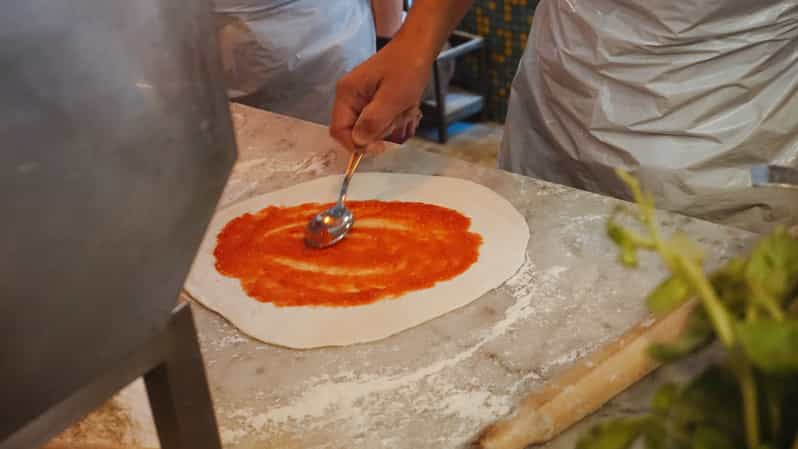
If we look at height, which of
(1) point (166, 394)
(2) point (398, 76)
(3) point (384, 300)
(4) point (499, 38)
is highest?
(1) point (166, 394)

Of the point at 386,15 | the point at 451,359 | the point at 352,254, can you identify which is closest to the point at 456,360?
the point at 451,359

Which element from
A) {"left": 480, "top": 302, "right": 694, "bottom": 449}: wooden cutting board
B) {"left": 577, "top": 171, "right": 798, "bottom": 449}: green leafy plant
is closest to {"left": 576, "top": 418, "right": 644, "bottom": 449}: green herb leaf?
{"left": 577, "top": 171, "right": 798, "bottom": 449}: green leafy plant

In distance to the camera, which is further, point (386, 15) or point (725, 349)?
point (386, 15)

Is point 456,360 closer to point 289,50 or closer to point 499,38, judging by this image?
point 289,50

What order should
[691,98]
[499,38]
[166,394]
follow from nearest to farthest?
1. [166,394]
2. [691,98]
3. [499,38]

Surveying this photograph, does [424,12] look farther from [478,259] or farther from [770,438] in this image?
[770,438]

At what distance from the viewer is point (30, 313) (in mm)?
417

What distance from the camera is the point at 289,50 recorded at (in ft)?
6.18

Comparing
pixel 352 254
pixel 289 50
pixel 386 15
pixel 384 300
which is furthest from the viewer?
pixel 386 15

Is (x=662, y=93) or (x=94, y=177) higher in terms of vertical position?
(x=94, y=177)

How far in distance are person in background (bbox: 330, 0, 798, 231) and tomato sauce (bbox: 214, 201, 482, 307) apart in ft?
0.56

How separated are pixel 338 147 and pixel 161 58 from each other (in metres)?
0.98

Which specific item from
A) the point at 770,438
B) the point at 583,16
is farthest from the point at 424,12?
the point at 770,438

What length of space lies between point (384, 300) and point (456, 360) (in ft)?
0.49
